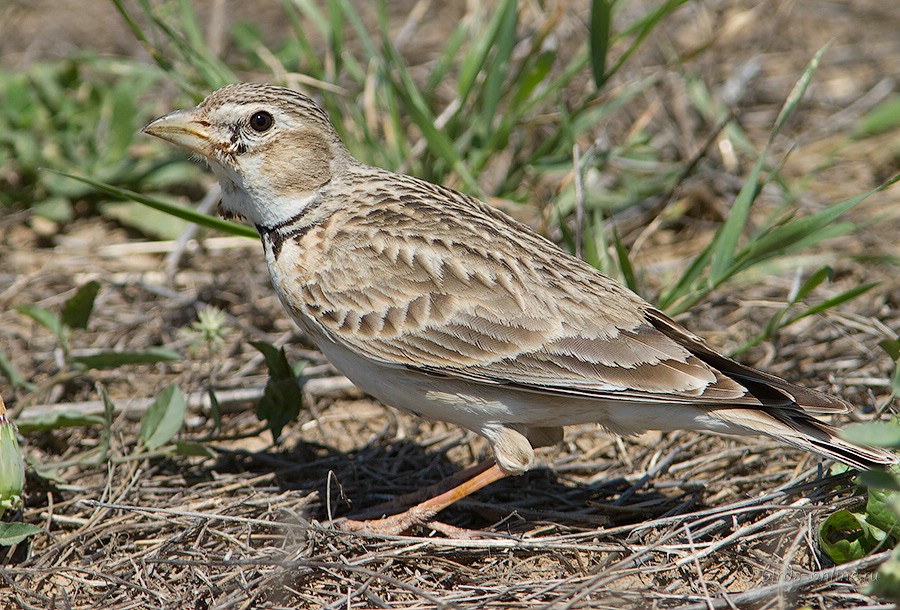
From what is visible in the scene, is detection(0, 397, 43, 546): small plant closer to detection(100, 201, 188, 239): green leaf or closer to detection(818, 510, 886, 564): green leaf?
detection(100, 201, 188, 239): green leaf

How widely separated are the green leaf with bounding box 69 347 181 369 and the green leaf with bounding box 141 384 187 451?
0.16m

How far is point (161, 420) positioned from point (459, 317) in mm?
1548

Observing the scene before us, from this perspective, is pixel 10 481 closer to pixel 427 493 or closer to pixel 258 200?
pixel 258 200

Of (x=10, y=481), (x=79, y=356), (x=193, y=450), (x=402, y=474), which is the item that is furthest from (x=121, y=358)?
(x=402, y=474)

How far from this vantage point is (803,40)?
8852 millimetres

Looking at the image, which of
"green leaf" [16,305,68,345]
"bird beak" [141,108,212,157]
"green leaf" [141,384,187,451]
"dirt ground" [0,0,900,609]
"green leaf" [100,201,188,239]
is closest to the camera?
"dirt ground" [0,0,900,609]

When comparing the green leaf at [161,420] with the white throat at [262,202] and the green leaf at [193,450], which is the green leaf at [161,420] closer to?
the green leaf at [193,450]

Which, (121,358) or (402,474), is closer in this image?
(121,358)

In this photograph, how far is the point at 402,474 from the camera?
16.5ft

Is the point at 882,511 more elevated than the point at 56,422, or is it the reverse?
the point at 882,511

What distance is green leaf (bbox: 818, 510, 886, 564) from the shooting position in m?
3.85

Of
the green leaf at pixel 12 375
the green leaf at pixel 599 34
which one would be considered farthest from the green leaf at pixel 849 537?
the green leaf at pixel 12 375

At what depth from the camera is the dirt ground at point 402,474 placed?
3.99 meters

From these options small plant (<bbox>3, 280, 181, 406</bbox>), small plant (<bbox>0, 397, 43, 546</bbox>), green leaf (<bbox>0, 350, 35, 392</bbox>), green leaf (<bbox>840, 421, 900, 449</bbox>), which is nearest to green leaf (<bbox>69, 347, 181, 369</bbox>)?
small plant (<bbox>3, 280, 181, 406</bbox>)
